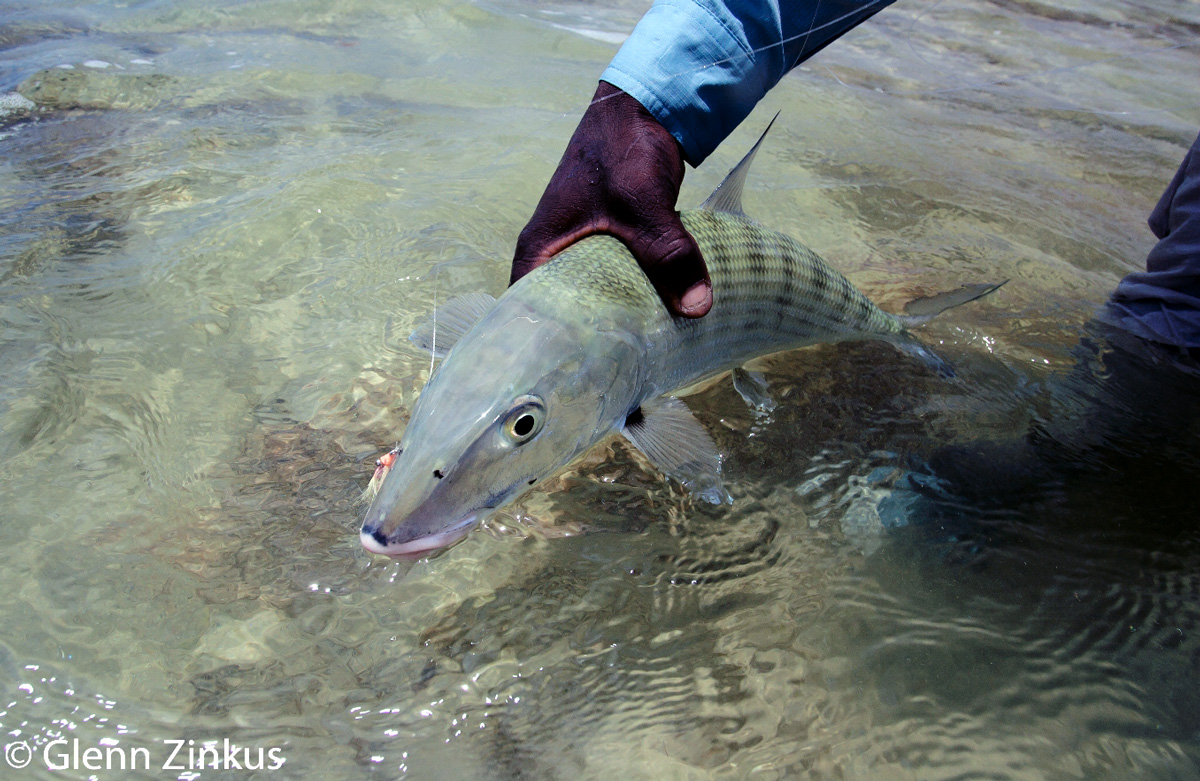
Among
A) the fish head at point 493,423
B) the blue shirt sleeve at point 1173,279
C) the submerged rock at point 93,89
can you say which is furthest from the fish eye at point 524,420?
the submerged rock at point 93,89

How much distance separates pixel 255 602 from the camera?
2.07 meters

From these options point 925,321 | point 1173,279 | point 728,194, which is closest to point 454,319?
point 728,194

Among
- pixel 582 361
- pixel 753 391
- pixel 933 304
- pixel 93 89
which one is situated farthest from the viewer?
pixel 93 89

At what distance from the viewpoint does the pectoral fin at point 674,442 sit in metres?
2.22

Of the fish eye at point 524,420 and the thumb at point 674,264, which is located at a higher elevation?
the thumb at point 674,264

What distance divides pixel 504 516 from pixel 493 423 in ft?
2.50

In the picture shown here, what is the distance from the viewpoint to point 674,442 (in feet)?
7.40

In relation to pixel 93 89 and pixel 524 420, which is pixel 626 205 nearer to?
pixel 524 420

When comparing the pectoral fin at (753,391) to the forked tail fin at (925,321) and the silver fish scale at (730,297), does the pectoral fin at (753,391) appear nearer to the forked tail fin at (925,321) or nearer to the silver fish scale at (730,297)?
the silver fish scale at (730,297)

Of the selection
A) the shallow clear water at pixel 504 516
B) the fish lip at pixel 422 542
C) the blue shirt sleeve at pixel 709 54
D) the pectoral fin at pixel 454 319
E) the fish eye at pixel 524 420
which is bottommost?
the shallow clear water at pixel 504 516

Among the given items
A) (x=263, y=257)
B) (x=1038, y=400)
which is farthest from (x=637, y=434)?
(x=263, y=257)

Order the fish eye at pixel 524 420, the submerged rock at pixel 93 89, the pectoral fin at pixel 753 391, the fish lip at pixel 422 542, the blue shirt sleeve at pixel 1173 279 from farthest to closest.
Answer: the submerged rock at pixel 93 89 < the blue shirt sleeve at pixel 1173 279 < the pectoral fin at pixel 753 391 < the fish eye at pixel 524 420 < the fish lip at pixel 422 542

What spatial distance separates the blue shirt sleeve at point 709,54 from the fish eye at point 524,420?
1317 millimetres

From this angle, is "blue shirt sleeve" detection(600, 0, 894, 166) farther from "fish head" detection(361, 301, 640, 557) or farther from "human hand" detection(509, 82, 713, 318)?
"fish head" detection(361, 301, 640, 557)
